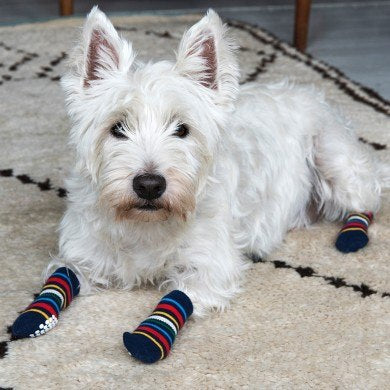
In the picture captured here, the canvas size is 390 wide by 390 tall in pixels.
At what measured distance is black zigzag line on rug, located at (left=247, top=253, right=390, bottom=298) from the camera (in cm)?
233

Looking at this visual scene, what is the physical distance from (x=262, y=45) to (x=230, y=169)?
8.60 feet

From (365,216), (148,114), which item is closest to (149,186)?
(148,114)

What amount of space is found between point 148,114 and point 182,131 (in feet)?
0.38

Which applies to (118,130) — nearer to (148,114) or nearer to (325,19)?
(148,114)

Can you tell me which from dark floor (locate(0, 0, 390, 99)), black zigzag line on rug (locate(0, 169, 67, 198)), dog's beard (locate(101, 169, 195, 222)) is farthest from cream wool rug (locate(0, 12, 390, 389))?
dark floor (locate(0, 0, 390, 99))

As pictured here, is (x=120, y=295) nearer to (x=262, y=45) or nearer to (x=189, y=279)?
(x=189, y=279)

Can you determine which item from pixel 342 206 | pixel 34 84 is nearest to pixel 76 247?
pixel 342 206

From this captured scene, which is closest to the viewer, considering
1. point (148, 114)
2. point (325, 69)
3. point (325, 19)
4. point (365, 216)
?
point (148, 114)

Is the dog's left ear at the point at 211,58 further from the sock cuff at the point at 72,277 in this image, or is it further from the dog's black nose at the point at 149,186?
the sock cuff at the point at 72,277

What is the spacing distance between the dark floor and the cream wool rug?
144cm

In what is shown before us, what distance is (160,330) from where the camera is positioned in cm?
200

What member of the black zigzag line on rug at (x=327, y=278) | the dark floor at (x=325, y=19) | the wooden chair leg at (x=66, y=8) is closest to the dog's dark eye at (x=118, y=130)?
the black zigzag line on rug at (x=327, y=278)

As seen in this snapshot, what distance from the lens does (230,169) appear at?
7.94 feet

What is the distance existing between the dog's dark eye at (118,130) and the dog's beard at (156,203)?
6.1 inches
